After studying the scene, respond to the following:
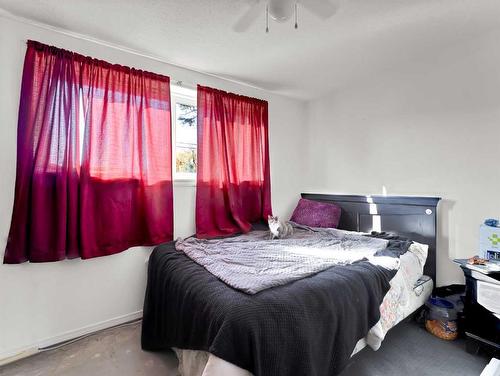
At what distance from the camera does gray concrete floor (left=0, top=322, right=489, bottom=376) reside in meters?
1.58

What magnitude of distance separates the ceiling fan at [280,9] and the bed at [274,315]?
150cm

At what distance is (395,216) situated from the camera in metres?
2.50

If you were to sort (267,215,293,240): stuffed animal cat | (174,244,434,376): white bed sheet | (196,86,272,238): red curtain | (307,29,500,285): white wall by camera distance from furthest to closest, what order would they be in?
(196,86,272,238): red curtain → (267,215,293,240): stuffed animal cat → (307,29,500,285): white wall → (174,244,434,376): white bed sheet

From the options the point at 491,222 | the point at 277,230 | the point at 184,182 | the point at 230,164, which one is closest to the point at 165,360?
the point at 277,230

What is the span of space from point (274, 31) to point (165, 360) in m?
2.46

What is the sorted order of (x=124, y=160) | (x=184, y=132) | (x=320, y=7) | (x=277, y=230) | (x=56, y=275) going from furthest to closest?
(x=184, y=132)
(x=277, y=230)
(x=124, y=160)
(x=56, y=275)
(x=320, y=7)

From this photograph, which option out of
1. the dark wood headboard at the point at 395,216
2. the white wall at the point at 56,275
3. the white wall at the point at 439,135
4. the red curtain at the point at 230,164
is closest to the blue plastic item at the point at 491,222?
the white wall at the point at 439,135

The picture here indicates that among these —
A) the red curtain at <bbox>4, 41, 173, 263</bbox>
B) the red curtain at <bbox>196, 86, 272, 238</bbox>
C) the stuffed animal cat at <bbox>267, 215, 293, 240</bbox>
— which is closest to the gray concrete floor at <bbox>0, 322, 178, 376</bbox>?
the red curtain at <bbox>4, 41, 173, 263</bbox>

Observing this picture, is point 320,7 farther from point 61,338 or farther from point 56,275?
point 61,338

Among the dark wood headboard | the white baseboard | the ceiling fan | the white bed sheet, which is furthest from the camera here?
the dark wood headboard

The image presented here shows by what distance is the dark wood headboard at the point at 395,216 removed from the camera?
88.9 inches

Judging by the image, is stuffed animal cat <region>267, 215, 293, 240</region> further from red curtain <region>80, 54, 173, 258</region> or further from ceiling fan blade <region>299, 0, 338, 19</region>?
ceiling fan blade <region>299, 0, 338, 19</region>

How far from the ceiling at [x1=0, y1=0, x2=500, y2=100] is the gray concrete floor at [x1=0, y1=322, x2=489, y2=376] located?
2.31 m

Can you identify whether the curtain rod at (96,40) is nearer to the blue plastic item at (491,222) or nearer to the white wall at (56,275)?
the white wall at (56,275)
